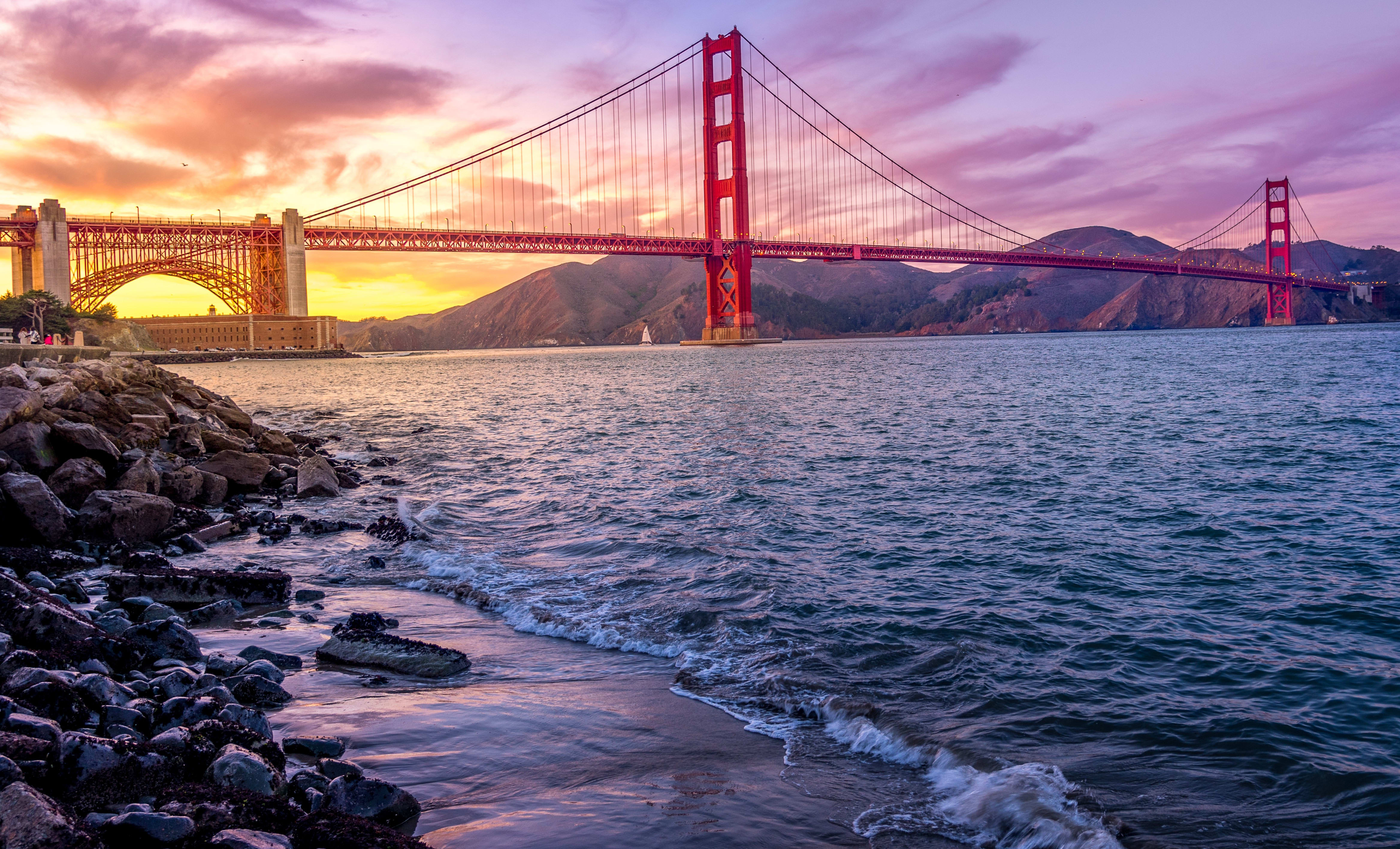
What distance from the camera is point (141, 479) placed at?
907 centimetres

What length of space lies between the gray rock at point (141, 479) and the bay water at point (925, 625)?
1415mm

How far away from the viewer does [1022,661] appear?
203 inches

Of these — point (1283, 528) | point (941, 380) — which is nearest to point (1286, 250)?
point (941, 380)

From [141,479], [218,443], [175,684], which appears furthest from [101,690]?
[218,443]

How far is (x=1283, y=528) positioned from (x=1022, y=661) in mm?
5102

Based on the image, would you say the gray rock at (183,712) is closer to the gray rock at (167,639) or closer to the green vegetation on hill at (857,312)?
the gray rock at (167,639)

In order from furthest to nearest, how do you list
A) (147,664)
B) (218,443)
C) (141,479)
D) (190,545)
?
(218,443), (141,479), (190,545), (147,664)

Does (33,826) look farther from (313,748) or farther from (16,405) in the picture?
(16,405)

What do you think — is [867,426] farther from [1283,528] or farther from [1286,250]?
[1286,250]

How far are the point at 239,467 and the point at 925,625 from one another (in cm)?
960

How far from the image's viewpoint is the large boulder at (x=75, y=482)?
836 cm

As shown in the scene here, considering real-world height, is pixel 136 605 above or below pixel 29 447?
below

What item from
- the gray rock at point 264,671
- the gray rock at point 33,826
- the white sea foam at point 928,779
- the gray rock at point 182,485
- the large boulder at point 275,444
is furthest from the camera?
the large boulder at point 275,444

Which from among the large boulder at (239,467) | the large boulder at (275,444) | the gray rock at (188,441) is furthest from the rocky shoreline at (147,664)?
the large boulder at (275,444)
